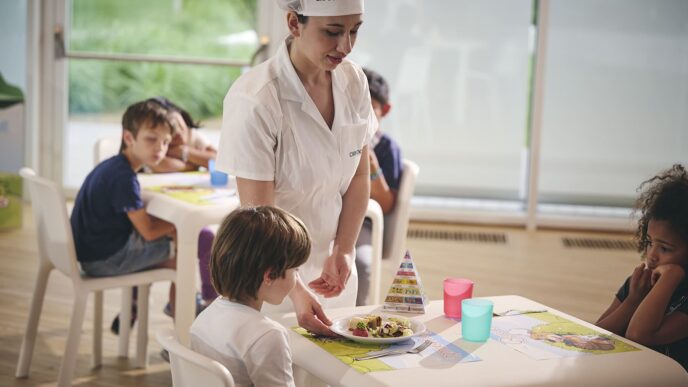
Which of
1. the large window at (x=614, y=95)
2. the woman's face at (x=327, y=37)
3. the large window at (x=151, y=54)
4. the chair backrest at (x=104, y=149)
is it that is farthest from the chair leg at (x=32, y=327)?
the large window at (x=614, y=95)

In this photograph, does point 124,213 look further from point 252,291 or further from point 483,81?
point 483,81

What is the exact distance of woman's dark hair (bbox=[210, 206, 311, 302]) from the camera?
1820 millimetres

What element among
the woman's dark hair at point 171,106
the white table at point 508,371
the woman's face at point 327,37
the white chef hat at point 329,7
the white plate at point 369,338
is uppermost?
the white chef hat at point 329,7

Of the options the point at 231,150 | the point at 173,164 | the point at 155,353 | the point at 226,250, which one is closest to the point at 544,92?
the point at 173,164

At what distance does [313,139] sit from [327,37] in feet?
0.86

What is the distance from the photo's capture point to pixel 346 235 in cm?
244

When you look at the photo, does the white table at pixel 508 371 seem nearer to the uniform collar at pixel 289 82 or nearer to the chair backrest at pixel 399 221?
the uniform collar at pixel 289 82

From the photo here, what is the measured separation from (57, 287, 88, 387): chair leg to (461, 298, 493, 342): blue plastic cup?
1591mm

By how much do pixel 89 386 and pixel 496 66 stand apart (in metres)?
3.63

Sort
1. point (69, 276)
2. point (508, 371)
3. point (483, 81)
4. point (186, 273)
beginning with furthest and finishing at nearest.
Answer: point (483, 81), point (69, 276), point (186, 273), point (508, 371)

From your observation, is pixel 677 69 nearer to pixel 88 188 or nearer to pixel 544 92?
pixel 544 92

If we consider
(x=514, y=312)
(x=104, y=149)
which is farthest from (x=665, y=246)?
(x=104, y=149)

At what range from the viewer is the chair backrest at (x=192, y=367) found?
5.23ft

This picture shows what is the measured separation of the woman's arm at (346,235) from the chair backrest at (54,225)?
1056mm
